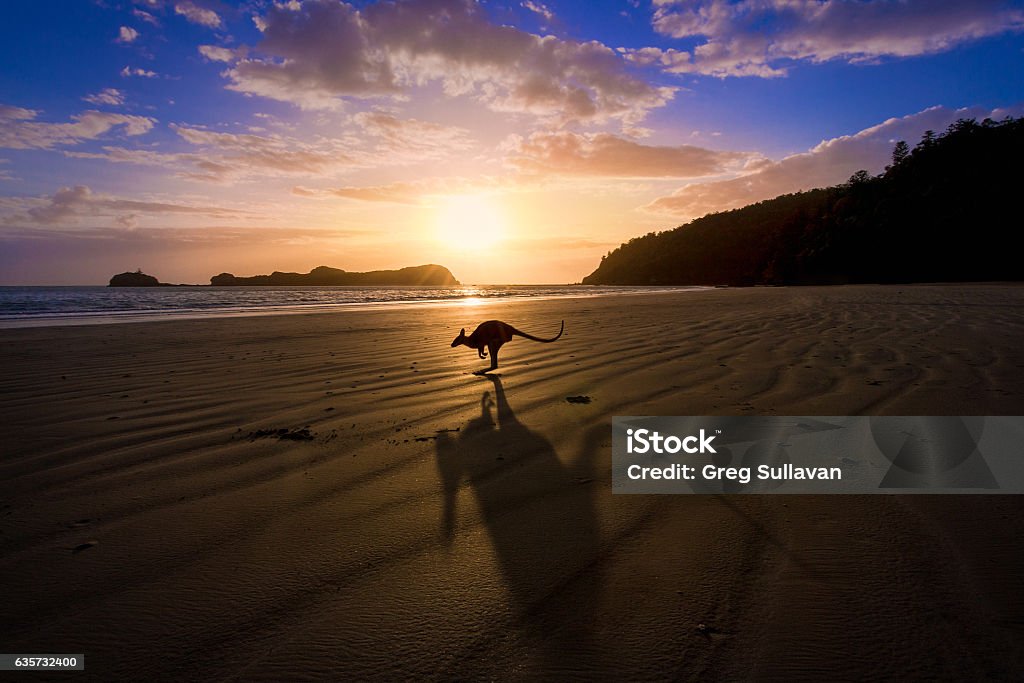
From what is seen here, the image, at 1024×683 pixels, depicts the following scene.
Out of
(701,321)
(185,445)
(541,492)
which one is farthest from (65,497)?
(701,321)

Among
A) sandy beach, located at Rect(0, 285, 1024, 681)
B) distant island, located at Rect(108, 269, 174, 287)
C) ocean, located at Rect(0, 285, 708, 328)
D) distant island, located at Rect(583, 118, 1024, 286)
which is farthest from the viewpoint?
distant island, located at Rect(108, 269, 174, 287)

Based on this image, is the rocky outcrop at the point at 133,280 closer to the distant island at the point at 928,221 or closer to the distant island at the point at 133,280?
the distant island at the point at 133,280

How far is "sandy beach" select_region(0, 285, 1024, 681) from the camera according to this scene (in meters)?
1.25

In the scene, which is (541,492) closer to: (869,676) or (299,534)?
(299,534)

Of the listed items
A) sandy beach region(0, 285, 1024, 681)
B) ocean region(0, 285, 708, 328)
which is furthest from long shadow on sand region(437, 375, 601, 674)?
ocean region(0, 285, 708, 328)

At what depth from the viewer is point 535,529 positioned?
6.19ft

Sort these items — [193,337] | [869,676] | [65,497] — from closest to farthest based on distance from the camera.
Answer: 1. [869,676]
2. [65,497]
3. [193,337]

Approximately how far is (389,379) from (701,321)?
6.56 meters

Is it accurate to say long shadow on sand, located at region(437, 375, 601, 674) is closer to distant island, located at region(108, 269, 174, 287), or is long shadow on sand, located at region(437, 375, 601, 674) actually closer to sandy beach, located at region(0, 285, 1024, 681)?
sandy beach, located at region(0, 285, 1024, 681)

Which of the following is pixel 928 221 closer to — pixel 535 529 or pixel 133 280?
pixel 535 529

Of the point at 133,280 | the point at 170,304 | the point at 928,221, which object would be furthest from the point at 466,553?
the point at 133,280

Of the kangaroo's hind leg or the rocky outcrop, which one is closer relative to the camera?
the kangaroo's hind leg

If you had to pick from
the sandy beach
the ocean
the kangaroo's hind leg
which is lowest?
the sandy beach

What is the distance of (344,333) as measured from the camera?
9562mm
